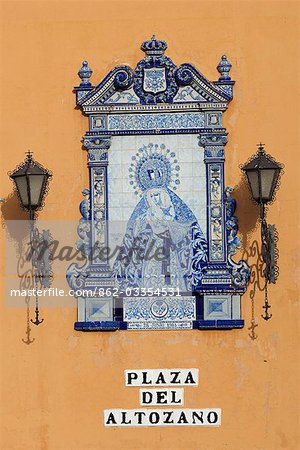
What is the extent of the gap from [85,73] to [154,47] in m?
0.58

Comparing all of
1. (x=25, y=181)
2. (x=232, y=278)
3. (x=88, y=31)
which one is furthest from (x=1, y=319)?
(x=88, y=31)

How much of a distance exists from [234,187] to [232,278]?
2.35 ft

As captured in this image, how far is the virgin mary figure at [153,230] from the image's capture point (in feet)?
26.7

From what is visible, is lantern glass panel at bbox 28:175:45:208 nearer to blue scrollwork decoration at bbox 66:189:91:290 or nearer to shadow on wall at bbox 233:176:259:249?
blue scrollwork decoration at bbox 66:189:91:290

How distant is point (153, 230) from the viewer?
8164mm

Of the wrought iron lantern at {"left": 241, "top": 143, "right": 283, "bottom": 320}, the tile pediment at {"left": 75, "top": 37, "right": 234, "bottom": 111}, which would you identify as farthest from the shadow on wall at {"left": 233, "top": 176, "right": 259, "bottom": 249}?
the tile pediment at {"left": 75, "top": 37, "right": 234, "bottom": 111}

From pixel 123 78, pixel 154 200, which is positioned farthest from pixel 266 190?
pixel 123 78

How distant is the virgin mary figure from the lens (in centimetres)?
814

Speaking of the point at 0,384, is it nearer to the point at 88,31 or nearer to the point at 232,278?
the point at 232,278

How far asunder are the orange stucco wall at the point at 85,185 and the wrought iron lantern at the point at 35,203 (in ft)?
0.46

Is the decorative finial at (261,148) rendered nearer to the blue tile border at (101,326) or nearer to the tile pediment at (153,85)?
the tile pediment at (153,85)

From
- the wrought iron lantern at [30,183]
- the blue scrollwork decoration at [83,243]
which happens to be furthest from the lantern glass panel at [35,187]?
the blue scrollwork decoration at [83,243]

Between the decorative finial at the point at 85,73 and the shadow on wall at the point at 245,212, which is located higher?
the decorative finial at the point at 85,73

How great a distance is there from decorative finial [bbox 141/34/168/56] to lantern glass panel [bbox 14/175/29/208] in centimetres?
142
